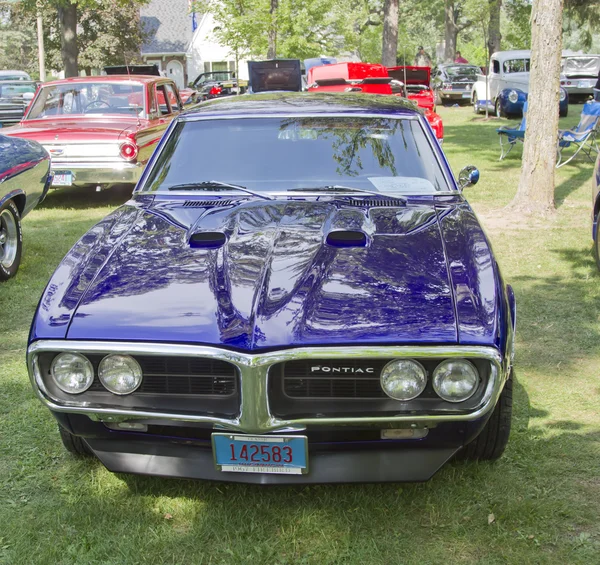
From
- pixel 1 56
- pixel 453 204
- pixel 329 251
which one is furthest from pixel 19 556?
pixel 1 56

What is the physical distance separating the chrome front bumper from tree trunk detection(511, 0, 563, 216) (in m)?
4.61

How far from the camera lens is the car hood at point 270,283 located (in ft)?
8.86

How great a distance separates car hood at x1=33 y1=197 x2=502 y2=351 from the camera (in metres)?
2.70

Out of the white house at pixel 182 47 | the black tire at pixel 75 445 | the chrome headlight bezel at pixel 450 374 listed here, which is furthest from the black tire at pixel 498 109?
the white house at pixel 182 47

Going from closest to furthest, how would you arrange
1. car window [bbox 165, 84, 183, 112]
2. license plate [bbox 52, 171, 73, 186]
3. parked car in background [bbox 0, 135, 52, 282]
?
parked car in background [bbox 0, 135, 52, 282], license plate [bbox 52, 171, 73, 186], car window [bbox 165, 84, 183, 112]

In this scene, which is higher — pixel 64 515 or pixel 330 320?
pixel 330 320

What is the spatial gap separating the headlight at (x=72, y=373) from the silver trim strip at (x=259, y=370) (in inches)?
2.3

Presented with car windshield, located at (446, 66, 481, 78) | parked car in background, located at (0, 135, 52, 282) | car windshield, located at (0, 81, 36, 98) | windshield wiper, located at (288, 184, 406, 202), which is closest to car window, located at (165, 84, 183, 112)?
parked car in background, located at (0, 135, 52, 282)

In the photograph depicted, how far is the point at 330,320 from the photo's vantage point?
2723 mm

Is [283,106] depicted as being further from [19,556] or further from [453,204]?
[19,556]

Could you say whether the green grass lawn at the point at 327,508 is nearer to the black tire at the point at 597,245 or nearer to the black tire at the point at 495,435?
the black tire at the point at 495,435

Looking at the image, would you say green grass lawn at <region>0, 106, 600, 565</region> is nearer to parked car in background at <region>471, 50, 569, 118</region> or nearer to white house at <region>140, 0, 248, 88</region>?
parked car in background at <region>471, 50, 569, 118</region>

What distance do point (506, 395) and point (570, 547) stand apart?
67cm

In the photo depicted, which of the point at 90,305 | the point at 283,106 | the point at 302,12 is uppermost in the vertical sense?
the point at 302,12
